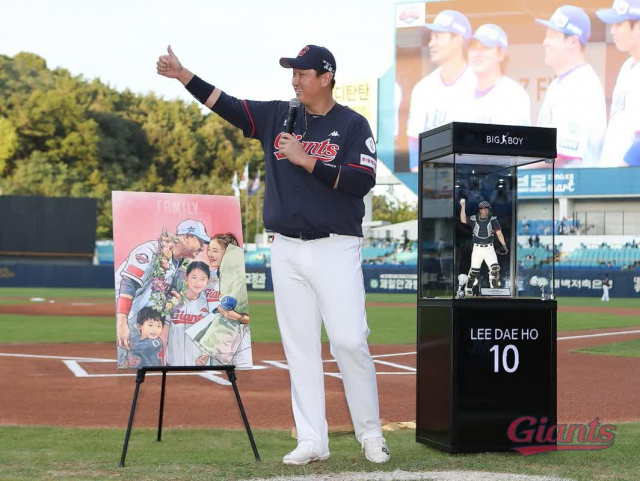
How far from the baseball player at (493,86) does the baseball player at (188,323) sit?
47004mm

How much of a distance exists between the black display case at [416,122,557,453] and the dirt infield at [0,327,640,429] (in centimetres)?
223

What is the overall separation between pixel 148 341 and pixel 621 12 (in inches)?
2036

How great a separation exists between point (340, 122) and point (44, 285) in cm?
4136

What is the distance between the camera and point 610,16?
5200 cm

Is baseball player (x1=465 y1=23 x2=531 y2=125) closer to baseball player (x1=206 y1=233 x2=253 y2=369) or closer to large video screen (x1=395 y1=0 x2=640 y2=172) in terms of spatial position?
large video screen (x1=395 y1=0 x2=640 y2=172)

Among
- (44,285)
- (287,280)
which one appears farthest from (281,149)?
(44,285)

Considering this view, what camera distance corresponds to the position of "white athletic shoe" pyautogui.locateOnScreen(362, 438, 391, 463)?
5102 mm

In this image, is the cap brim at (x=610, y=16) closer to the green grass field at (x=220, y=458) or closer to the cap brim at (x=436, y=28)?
the cap brim at (x=436, y=28)

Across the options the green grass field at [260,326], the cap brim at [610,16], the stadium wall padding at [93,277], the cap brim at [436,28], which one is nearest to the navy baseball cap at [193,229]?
the green grass field at [260,326]

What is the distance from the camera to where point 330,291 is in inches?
200

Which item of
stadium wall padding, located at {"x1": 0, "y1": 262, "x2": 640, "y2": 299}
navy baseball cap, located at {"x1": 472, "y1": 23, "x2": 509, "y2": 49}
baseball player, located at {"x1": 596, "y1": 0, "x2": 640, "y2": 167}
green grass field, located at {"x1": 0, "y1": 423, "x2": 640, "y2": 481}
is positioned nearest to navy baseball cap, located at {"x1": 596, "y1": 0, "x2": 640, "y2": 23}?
baseball player, located at {"x1": 596, "y1": 0, "x2": 640, "y2": 167}

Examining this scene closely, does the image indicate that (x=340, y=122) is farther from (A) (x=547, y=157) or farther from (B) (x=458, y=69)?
(B) (x=458, y=69)

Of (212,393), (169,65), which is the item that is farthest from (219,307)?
(212,393)

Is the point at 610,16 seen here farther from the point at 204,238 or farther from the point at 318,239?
the point at 318,239
